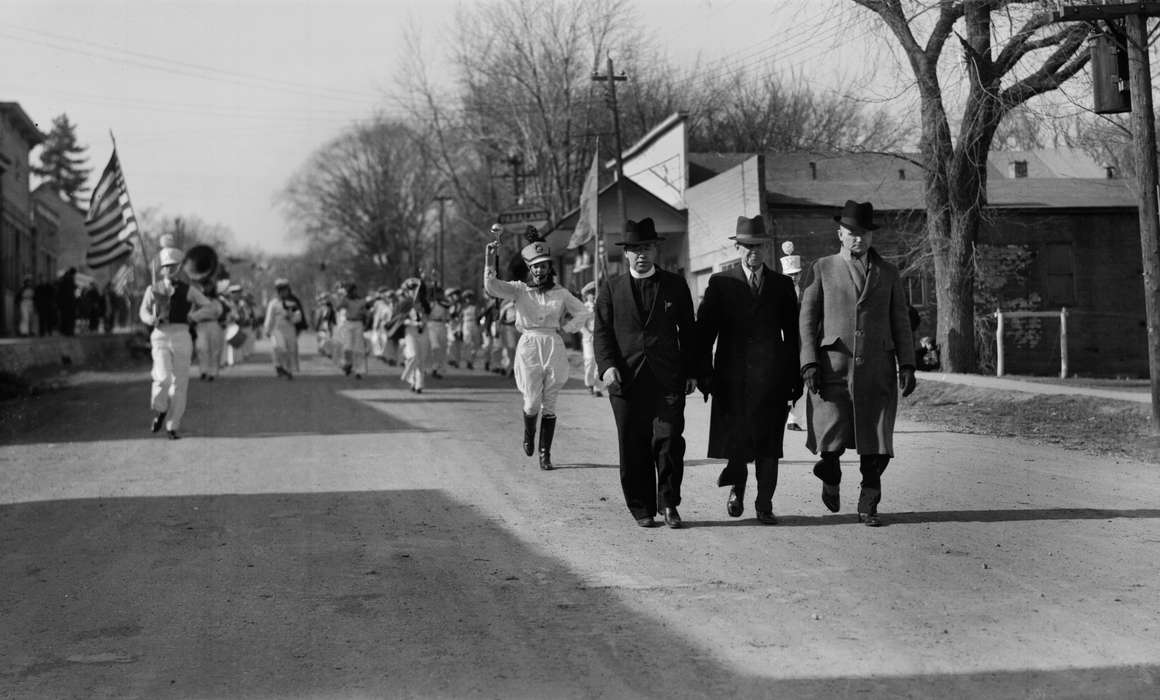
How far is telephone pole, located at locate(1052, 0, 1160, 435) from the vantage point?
14617 millimetres

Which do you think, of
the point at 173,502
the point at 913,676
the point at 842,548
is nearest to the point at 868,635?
the point at 913,676

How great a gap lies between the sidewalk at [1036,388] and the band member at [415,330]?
814cm

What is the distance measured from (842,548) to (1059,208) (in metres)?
29.2

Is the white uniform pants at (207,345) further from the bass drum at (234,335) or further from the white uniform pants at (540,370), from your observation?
the white uniform pants at (540,370)

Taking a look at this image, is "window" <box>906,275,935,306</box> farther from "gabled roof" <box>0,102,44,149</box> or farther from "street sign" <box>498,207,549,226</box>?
"gabled roof" <box>0,102,44,149</box>

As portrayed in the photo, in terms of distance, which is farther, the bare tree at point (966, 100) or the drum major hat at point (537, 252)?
the bare tree at point (966, 100)

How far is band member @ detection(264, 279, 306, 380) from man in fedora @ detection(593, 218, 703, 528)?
18996 millimetres

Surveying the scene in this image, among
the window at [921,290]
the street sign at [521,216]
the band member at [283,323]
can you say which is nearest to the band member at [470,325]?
the street sign at [521,216]

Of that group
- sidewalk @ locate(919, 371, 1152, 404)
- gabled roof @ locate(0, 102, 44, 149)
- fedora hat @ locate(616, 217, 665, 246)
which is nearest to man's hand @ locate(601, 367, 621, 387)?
fedora hat @ locate(616, 217, 665, 246)

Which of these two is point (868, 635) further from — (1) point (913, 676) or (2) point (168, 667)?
(2) point (168, 667)

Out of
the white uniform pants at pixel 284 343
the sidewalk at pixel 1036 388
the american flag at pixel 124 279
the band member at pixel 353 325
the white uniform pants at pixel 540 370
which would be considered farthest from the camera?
the american flag at pixel 124 279

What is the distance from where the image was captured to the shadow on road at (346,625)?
5.34 m

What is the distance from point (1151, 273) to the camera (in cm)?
1502

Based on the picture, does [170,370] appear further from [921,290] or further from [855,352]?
[921,290]
